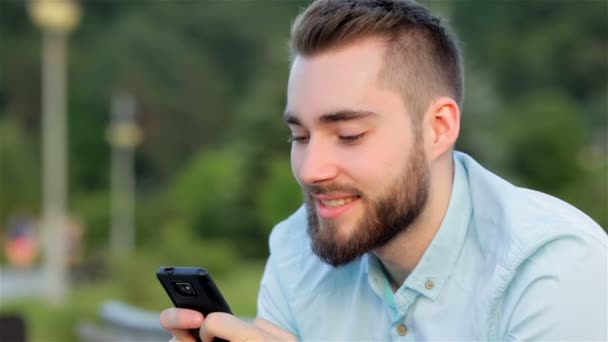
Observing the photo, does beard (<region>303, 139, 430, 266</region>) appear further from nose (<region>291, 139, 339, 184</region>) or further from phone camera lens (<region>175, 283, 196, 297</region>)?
phone camera lens (<region>175, 283, 196, 297</region>)

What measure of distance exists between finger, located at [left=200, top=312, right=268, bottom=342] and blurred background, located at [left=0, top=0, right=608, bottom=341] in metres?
12.5

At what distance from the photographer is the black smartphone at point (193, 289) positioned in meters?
2.26

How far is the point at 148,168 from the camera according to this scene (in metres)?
50.7

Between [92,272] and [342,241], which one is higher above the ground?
[342,241]

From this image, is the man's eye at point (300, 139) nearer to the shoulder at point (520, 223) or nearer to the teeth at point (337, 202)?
the teeth at point (337, 202)

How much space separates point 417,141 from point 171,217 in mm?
34973

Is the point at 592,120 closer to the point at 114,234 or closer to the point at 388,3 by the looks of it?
the point at 114,234

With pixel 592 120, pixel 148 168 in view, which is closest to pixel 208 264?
pixel 592 120

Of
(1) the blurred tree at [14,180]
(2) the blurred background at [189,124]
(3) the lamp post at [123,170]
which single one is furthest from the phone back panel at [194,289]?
(1) the blurred tree at [14,180]

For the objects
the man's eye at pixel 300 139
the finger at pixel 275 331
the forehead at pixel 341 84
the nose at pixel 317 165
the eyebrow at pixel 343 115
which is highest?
the forehead at pixel 341 84

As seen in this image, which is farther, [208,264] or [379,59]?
[208,264]

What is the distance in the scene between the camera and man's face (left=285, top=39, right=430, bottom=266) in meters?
2.34

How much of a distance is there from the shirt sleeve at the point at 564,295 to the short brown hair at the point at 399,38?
1.77 feet

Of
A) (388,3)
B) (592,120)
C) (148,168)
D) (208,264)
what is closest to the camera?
(388,3)
